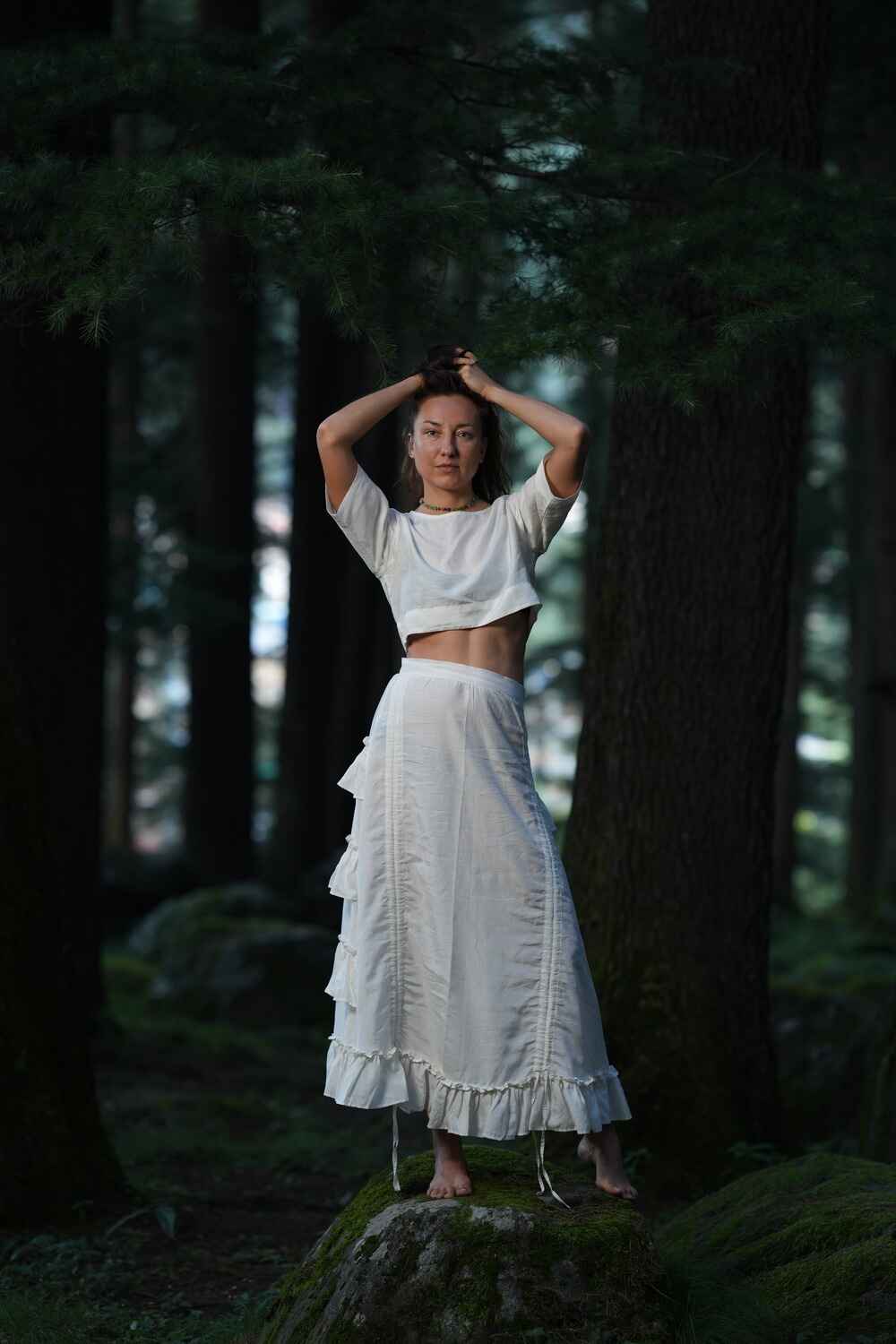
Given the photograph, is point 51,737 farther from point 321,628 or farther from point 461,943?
point 321,628

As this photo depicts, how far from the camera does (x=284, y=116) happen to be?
19.1ft

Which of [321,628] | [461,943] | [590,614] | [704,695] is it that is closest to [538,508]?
[461,943]

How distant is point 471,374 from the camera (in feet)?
14.8

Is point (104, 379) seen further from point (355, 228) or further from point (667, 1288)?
point (667, 1288)

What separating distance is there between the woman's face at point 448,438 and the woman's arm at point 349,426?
0.28 ft

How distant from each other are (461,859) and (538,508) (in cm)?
110

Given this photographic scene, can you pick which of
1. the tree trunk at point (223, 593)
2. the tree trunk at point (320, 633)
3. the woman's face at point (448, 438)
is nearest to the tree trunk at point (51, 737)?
the woman's face at point (448, 438)

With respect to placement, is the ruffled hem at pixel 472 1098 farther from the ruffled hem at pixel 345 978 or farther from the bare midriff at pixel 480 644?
the bare midriff at pixel 480 644

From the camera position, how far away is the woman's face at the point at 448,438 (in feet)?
14.8

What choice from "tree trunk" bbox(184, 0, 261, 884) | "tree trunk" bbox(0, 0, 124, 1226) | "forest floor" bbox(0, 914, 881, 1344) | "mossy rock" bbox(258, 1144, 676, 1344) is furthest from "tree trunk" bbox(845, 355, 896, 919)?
"mossy rock" bbox(258, 1144, 676, 1344)

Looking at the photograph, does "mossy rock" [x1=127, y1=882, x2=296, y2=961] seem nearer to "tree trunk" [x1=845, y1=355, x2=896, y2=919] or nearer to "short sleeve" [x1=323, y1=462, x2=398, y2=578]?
"tree trunk" [x1=845, y1=355, x2=896, y2=919]

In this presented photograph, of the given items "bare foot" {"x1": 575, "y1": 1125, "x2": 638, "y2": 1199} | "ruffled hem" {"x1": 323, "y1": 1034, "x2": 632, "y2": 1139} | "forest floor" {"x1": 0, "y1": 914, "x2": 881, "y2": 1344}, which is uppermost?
"ruffled hem" {"x1": 323, "y1": 1034, "x2": 632, "y2": 1139}

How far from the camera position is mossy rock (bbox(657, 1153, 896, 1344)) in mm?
4227

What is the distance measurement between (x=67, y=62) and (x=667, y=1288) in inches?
181
